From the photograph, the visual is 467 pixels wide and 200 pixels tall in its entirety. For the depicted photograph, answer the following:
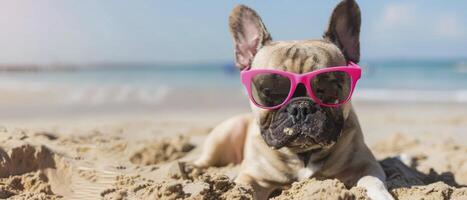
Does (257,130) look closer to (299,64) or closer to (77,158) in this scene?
(299,64)

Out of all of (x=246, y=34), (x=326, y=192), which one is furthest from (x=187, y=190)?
(x=246, y=34)

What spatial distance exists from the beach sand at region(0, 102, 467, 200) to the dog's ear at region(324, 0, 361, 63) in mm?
847

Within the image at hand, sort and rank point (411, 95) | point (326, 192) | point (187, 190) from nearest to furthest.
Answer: point (326, 192), point (187, 190), point (411, 95)

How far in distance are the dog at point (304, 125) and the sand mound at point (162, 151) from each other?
123cm

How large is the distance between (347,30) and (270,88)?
0.75 metres

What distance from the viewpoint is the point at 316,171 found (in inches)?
131

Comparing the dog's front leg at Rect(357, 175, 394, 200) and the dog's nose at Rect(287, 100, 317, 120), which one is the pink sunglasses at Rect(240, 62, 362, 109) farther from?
the dog's front leg at Rect(357, 175, 394, 200)

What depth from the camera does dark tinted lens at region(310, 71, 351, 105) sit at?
3100mm

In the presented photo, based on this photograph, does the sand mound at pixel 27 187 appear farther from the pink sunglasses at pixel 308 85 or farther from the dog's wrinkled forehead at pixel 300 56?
the dog's wrinkled forehead at pixel 300 56

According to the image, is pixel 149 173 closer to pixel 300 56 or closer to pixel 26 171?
pixel 26 171

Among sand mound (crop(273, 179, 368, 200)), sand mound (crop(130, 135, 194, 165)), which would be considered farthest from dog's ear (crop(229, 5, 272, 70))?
sand mound (crop(130, 135, 194, 165))

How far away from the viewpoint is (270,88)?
10.4 feet

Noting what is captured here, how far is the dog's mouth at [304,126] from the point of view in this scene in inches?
118

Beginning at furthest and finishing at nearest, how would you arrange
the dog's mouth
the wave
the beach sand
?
1. the wave
2. the dog's mouth
3. the beach sand
